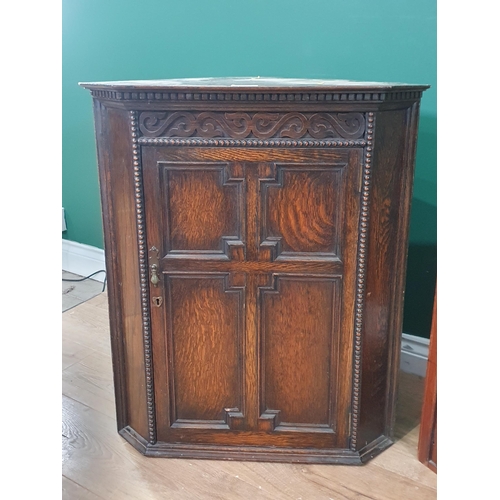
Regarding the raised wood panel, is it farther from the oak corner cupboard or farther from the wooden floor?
the wooden floor

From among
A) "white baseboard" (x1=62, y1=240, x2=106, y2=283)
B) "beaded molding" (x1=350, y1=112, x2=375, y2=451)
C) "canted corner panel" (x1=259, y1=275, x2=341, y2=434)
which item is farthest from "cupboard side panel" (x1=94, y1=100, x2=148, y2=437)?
"white baseboard" (x1=62, y1=240, x2=106, y2=283)

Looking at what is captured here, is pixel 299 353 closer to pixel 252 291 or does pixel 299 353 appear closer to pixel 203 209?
pixel 252 291

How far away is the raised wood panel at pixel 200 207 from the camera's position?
1202mm

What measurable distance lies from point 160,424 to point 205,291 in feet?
1.31

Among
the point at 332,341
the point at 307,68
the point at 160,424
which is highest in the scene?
the point at 307,68

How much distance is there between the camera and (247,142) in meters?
1.16

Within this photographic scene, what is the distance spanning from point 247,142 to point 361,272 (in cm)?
40

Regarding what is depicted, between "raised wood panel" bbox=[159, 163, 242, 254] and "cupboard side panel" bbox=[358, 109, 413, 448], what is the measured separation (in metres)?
0.32


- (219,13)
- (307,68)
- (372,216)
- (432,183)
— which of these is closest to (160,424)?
(372,216)

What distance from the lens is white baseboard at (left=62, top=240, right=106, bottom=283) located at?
8.35 ft

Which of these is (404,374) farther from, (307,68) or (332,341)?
(307,68)

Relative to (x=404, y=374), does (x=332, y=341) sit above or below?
above

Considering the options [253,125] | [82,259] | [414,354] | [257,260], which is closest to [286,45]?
[253,125]

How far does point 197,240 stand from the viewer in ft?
4.11
